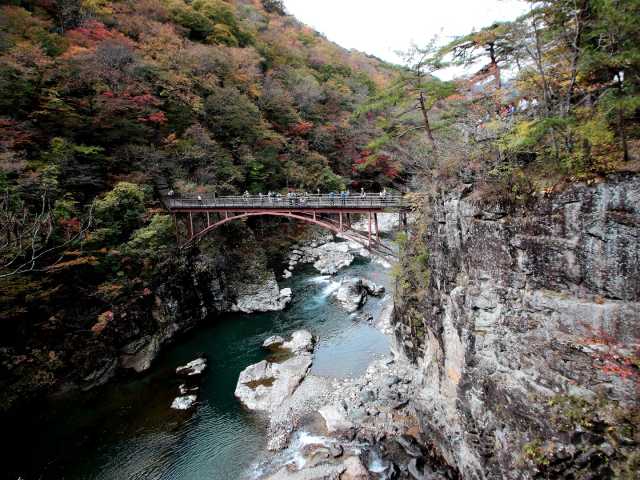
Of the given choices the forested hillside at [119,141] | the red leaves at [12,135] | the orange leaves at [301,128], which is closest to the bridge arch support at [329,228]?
the forested hillside at [119,141]

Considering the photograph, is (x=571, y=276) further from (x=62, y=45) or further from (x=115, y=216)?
(x=62, y=45)

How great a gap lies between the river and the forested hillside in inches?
83.8

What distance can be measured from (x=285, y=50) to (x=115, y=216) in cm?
3631

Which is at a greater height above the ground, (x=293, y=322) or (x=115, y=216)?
(x=115, y=216)

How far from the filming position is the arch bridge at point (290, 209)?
1381 cm

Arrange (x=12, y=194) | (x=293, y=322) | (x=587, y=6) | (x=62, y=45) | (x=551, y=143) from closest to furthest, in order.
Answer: (x=587, y=6) < (x=551, y=143) < (x=12, y=194) < (x=293, y=322) < (x=62, y=45)

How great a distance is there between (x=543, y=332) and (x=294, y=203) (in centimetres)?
1301

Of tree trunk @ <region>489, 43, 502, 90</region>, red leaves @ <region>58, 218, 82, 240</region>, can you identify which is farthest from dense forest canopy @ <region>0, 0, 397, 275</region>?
tree trunk @ <region>489, 43, 502, 90</region>

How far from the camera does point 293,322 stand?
18047 millimetres

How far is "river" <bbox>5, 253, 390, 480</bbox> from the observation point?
33.0 feet

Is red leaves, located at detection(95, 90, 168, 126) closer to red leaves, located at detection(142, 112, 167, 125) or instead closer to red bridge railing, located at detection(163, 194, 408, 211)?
red leaves, located at detection(142, 112, 167, 125)

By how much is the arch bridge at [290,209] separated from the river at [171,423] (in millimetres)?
5371

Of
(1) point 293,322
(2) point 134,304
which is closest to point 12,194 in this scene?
(2) point 134,304

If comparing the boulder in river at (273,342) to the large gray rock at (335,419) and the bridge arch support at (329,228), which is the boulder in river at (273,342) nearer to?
the large gray rock at (335,419)
